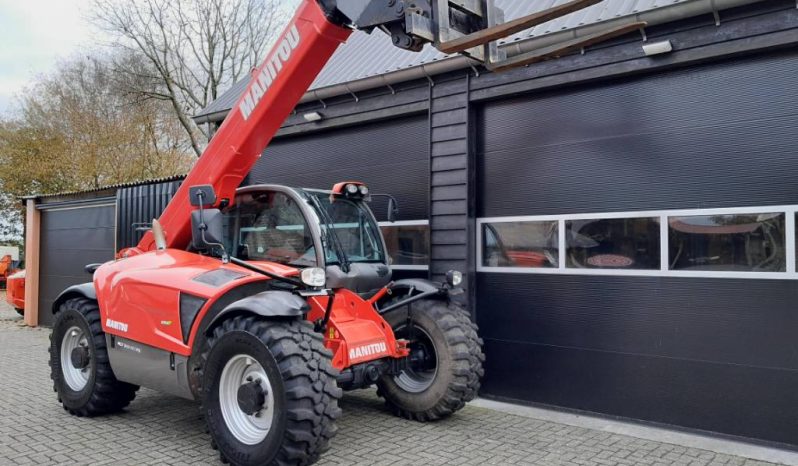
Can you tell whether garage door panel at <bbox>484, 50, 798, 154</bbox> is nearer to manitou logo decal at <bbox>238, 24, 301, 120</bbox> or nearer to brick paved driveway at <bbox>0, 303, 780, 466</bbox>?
manitou logo decal at <bbox>238, 24, 301, 120</bbox>

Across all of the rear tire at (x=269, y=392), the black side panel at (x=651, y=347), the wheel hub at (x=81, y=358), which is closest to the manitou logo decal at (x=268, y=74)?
the rear tire at (x=269, y=392)

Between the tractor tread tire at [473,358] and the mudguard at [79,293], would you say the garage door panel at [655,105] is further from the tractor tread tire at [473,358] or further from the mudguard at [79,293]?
the mudguard at [79,293]

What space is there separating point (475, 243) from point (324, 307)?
2329 mm

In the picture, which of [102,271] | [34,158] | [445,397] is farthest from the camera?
[34,158]

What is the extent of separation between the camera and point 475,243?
6.79 meters

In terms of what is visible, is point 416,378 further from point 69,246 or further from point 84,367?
point 69,246

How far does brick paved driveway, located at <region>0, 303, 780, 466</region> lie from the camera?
15.3ft

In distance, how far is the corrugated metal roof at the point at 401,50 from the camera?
5.80 metres

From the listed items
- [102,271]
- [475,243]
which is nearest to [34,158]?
[102,271]

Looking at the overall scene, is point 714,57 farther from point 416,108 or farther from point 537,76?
point 416,108

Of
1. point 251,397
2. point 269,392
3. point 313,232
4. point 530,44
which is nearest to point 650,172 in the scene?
point 530,44

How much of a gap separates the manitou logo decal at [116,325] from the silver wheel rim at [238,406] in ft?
4.66

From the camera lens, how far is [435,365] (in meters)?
5.71

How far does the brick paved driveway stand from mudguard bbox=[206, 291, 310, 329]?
3.78ft
